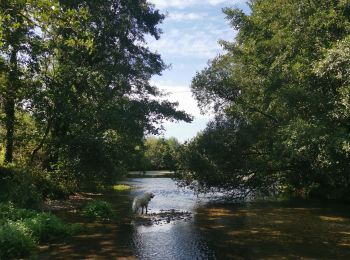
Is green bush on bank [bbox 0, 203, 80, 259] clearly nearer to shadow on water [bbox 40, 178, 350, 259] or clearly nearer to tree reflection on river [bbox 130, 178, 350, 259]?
shadow on water [bbox 40, 178, 350, 259]

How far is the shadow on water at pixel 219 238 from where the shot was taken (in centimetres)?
1318

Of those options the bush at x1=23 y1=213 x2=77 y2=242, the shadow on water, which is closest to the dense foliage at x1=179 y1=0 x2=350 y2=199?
the shadow on water

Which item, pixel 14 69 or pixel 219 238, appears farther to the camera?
pixel 14 69

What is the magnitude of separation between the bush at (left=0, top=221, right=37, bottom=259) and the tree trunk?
48.5 ft

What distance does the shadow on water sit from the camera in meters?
13.2

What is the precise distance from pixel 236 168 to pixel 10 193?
57.7ft

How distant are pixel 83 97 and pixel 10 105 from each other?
539 cm

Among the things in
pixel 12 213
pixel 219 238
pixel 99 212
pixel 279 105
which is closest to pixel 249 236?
pixel 219 238

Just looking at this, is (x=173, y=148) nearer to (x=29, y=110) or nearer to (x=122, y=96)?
(x=122, y=96)

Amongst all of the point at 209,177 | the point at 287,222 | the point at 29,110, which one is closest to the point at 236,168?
the point at 209,177

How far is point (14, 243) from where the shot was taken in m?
12.2

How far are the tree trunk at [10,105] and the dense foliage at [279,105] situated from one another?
13432 millimetres

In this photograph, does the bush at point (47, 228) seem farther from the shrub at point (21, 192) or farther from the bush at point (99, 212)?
the shrub at point (21, 192)

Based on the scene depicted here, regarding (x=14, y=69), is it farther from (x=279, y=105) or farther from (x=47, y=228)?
(x=279, y=105)
